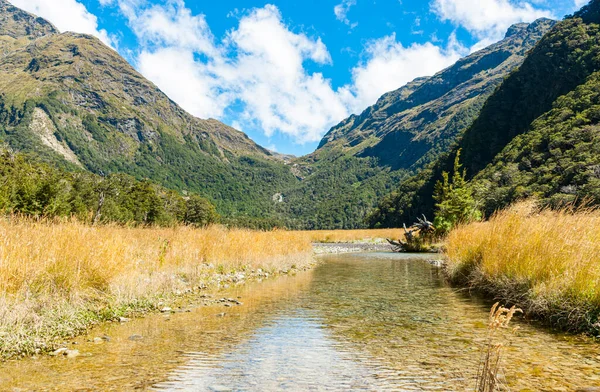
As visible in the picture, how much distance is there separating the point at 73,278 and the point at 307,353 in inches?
213

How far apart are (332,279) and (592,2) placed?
128056mm

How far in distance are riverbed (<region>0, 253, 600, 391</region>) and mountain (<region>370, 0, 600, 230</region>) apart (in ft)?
73.5

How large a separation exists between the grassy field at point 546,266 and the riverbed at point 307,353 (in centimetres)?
60

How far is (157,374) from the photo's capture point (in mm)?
5617

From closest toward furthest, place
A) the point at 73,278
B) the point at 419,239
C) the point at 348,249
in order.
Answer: the point at 73,278
the point at 419,239
the point at 348,249

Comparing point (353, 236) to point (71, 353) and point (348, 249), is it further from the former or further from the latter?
point (71, 353)

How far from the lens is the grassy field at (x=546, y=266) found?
24.3 ft

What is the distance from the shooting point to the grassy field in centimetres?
742

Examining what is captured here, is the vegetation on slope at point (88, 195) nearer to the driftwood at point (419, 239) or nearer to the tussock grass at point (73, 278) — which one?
the driftwood at point (419, 239)

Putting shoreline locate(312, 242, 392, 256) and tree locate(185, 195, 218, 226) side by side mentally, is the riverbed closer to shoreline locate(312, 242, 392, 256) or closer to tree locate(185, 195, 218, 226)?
shoreline locate(312, 242, 392, 256)

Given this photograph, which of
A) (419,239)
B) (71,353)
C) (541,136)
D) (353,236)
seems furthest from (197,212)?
(71,353)

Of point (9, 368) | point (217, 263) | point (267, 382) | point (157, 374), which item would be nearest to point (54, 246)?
point (9, 368)

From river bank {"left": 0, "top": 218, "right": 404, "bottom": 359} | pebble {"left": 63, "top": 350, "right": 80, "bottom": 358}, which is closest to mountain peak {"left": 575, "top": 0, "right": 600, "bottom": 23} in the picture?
river bank {"left": 0, "top": 218, "right": 404, "bottom": 359}

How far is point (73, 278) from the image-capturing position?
8.15 m
